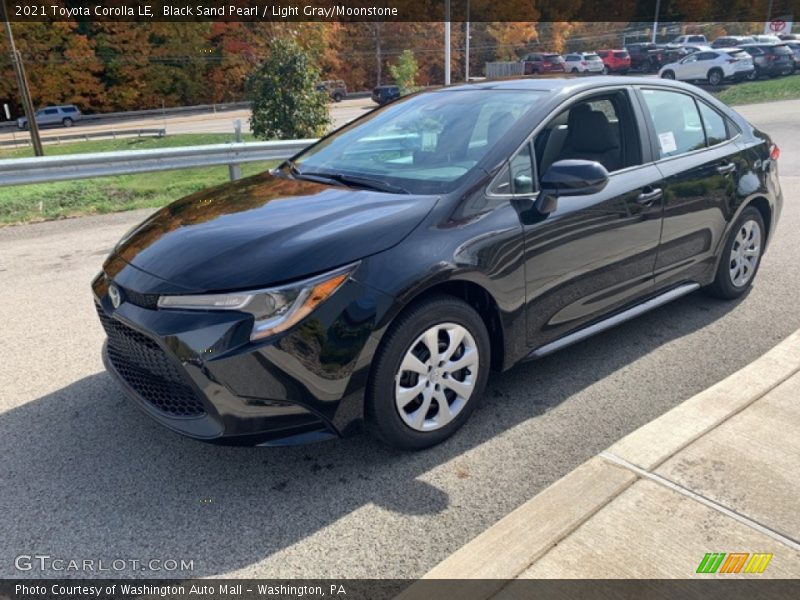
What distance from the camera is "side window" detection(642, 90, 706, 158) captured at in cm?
409

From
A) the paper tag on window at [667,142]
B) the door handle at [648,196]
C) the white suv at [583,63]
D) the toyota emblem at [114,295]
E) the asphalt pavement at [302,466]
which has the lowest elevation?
the asphalt pavement at [302,466]

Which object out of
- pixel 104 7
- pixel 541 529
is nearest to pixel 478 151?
pixel 541 529

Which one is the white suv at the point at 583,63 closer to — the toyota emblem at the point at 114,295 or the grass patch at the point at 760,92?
the grass patch at the point at 760,92

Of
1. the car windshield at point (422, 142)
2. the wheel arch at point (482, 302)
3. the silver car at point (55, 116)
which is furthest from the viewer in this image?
the silver car at point (55, 116)

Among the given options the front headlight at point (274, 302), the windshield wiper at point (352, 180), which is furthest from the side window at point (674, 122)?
the front headlight at point (274, 302)

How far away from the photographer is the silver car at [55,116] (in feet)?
144

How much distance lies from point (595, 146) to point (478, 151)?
0.90m

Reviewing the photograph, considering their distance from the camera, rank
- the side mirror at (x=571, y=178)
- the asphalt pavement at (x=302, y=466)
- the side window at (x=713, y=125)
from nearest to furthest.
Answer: the asphalt pavement at (x=302, y=466) < the side mirror at (x=571, y=178) < the side window at (x=713, y=125)

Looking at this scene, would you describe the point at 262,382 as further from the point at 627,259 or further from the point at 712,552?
the point at 627,259

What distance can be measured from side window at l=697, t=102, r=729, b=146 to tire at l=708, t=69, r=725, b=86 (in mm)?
30090

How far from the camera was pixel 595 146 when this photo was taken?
12.6 feet

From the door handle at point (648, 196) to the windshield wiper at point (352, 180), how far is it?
1488 mm

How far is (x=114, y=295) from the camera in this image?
9.57 feet

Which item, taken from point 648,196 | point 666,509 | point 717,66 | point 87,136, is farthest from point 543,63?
point 666,509
